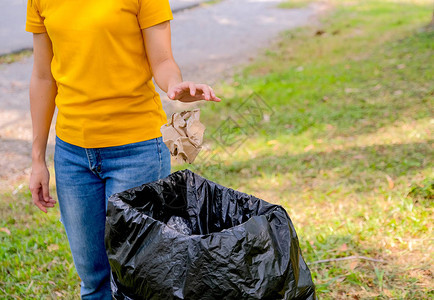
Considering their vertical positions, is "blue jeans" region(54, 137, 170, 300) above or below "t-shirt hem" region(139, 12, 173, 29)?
below

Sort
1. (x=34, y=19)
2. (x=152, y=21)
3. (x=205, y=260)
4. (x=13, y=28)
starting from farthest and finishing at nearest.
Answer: (x=13, y=28), (x=34, y=19), (x=152, y=21), (x=205, y=260)

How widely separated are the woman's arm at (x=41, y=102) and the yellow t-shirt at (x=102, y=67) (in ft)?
0.21

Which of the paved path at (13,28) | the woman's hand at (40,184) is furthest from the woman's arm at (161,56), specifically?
the paved path at (13,28)

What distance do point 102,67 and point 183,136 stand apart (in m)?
0.39

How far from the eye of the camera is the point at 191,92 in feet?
4.52

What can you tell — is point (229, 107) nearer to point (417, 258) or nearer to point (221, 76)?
point (221, 76)

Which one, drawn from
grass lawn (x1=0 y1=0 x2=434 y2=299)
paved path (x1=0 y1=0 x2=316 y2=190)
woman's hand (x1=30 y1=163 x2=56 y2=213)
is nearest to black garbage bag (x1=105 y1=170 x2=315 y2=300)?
woman's hand (x1=30 y1=163 x2=56 y2=213)

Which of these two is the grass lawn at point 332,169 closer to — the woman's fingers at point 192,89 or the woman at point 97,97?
the woman at point 97,97

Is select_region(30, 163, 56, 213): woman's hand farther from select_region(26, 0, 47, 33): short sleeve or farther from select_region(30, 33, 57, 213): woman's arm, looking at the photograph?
select_region(26, 0, 47, 33): short sleeve

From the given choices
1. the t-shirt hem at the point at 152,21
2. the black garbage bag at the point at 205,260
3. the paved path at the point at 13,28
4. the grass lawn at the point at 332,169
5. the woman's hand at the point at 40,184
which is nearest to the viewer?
the black garbage bag at the point at 205,260

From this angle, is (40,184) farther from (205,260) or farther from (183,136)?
(205,260)

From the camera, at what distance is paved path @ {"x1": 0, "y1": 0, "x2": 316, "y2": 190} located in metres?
4.76

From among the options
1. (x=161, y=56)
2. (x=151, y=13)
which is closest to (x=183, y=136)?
(x=161, y=56)

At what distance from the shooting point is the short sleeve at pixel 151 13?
5.11 ft
